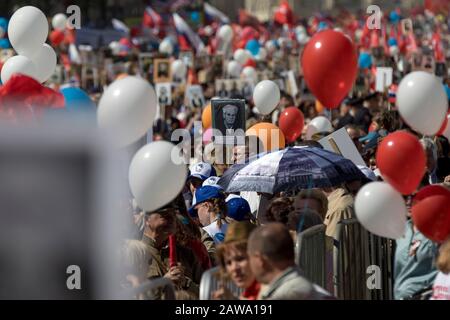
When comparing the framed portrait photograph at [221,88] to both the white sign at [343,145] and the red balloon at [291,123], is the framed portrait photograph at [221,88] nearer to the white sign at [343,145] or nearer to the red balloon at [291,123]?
the red balloon at [291,123]

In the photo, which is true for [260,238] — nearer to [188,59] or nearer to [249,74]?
[249,74]

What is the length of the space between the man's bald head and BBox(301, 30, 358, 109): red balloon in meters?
1.86

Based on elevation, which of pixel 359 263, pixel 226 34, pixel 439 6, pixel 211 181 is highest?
pixel 439 6

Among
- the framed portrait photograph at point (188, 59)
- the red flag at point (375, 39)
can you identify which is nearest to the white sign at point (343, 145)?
the framed portrait photograph at point (188, 59)

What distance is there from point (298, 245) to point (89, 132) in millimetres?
2007

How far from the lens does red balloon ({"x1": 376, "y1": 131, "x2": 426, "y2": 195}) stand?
19.8 feet

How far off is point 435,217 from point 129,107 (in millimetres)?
1564

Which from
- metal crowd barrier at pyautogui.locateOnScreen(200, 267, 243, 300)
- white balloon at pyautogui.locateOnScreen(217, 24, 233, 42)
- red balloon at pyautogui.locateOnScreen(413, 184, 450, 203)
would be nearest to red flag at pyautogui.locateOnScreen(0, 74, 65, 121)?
metal crowd barrier at pyautogui.locateOnScreen(200, 267, 243, 300)

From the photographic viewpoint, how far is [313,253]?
660cm

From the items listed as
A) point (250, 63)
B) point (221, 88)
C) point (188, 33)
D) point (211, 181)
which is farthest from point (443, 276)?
point (188, 33)

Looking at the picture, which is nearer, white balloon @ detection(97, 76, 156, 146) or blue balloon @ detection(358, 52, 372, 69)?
Result: white balloon @ detection(97, 76, 156, 146)

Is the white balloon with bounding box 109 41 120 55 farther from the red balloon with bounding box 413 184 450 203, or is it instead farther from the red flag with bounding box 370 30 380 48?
the red balloon with bounding box 413 184 450 203

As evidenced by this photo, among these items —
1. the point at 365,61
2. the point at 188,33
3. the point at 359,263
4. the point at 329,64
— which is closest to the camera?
the point at 329,64
